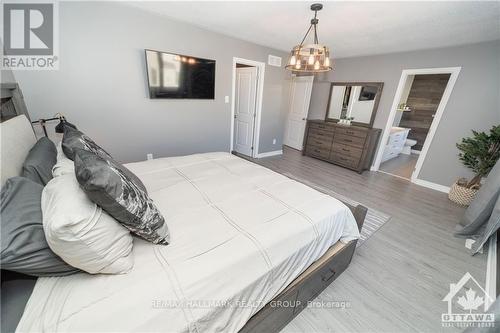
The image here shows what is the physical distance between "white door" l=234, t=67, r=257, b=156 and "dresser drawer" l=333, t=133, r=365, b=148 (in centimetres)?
189

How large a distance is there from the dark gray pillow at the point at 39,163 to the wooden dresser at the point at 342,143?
4.44 metres

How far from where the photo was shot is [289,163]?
4367 millimetres

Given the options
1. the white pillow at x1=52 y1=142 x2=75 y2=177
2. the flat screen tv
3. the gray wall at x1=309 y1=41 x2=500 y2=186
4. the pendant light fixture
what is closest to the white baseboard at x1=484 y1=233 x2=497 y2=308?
the gray wall at x1=309 y1=41 x2=500 y2=186

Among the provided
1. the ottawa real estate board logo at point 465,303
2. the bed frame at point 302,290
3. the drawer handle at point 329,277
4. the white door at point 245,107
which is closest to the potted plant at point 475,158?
the ottawa real estate board logo at point 465,303

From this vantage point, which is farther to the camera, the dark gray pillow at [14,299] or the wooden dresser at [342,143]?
the wooden dresser at [342,143]

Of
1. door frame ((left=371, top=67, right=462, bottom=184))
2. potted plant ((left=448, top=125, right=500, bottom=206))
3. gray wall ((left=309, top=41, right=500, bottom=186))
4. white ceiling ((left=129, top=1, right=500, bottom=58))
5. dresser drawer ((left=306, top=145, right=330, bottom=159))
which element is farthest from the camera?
dresser drawer ((left=306, top=145, right=330, bottom=159))

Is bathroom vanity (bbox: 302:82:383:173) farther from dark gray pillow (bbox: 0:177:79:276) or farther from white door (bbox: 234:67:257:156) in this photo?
dark gray pillow (bbox: 0:177:79:276)

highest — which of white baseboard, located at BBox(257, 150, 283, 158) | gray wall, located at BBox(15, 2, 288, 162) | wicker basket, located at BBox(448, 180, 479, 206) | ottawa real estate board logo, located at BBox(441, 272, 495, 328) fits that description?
gray wall, located at BBox(15, 2, 288, 162)

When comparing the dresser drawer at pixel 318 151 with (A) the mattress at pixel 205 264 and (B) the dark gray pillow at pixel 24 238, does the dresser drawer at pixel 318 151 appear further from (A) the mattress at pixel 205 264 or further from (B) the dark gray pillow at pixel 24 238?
(B) the dark gray pillow at pixel 24 238

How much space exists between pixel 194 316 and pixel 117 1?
3192mm

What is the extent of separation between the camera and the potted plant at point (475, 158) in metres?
2.60

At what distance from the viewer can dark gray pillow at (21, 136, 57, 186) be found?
109 centimetres

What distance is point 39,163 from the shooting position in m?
1.16

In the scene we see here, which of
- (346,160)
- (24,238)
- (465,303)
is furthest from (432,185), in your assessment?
(24,238)
